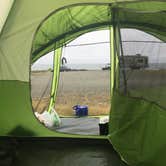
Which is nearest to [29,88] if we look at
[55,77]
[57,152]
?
[57,152]

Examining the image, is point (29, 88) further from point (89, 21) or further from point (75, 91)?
point (75, 91)

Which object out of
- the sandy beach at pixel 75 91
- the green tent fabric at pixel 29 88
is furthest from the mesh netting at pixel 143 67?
the sandy beach at pixel 75 91

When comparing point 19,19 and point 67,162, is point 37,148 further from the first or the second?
point 19,19

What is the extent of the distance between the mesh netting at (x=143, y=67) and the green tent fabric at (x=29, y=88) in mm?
57

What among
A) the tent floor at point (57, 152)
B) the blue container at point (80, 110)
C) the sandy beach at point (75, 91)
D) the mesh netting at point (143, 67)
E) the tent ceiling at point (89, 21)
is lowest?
the tent floor at point (57, 152)

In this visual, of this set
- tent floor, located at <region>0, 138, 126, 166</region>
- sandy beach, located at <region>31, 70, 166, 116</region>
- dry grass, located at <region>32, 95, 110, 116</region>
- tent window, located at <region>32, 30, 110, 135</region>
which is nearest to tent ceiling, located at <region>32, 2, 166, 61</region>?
tent window, located at <region>32, 30, 110, 135</region>

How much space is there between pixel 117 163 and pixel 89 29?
1.66 meters

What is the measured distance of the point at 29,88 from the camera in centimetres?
293

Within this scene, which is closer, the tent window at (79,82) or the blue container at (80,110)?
the tent window at (79,82)

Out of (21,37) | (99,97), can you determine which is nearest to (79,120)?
(99,97)

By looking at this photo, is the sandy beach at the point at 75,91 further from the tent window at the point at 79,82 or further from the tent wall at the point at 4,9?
the tent wall at the point at 4,9

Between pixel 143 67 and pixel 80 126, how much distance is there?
1.48 meters

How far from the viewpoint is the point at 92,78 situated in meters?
4.20

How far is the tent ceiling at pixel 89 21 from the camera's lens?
2535mm
